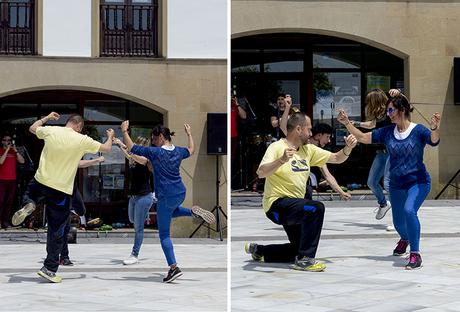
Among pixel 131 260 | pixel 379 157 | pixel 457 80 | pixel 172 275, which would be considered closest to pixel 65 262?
pixel 131 260

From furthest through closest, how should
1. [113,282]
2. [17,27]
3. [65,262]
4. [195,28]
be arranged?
[195,28]
[17,27]
[65,262]
[113,282]

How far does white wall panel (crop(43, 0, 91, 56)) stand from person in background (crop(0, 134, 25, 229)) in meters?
1.88

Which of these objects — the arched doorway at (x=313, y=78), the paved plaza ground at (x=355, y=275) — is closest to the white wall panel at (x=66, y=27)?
the arched doorway at (x=313, y=78)

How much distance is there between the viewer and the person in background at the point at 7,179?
60.7ft

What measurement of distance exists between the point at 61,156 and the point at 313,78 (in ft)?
34.8

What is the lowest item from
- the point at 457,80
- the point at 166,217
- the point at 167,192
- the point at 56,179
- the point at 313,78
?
the point at 166,217

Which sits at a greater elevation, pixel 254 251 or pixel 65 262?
pixel 254 251

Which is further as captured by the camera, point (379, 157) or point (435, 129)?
point (379, 157)

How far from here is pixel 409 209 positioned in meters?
9.81

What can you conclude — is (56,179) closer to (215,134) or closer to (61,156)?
(61,156)

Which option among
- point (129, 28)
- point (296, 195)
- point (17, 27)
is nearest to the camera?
point (296, 195)

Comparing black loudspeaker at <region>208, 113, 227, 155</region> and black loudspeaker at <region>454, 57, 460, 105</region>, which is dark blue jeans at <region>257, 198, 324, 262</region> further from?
black loudspeaker at <region>454, 57, 460, 105</region>

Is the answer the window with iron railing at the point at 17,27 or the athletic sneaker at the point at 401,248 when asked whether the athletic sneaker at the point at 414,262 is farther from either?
the window with iron railing at the point at 17,27

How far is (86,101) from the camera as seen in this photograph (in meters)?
19.8
